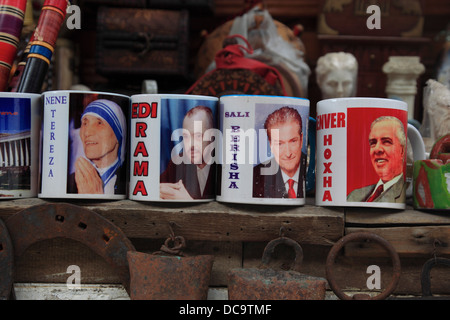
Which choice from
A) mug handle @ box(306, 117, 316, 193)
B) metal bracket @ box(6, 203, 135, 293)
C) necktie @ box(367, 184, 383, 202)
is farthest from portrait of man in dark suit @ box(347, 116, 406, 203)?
metal bracket @ box(6, 203, 135, 293)

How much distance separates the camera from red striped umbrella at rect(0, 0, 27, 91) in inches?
33.1

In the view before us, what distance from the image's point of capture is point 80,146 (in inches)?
29.7

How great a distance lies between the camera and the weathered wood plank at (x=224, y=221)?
74 cm

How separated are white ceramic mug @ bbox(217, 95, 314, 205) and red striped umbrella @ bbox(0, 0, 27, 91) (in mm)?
369

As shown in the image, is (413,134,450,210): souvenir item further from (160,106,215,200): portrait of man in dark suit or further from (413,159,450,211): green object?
(160,106,215,200): portrait of man in dark suit

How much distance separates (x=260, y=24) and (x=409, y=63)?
495mm

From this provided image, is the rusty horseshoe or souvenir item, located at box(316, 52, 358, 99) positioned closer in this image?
the rusty horseshoe

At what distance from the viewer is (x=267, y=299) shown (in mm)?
633

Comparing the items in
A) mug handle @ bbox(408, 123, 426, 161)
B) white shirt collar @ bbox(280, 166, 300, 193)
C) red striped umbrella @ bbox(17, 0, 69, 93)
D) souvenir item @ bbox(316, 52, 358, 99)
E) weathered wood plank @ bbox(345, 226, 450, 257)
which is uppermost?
souvenir item @ bbox(316, 52, 358, 99)

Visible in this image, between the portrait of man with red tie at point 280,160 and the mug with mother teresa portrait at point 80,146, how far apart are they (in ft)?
0.71

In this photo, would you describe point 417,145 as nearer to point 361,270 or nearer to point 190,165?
point 361,270

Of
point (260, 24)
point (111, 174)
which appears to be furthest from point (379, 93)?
point (111, 174)

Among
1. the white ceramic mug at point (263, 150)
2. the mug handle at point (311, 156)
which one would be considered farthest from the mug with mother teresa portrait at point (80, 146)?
the mug handle at point (311, 156)

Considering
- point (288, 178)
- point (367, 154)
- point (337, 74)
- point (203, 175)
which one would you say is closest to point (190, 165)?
point (203, 175)
